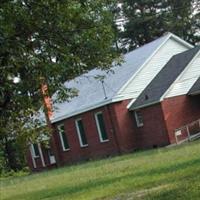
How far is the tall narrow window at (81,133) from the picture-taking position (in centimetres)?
4403

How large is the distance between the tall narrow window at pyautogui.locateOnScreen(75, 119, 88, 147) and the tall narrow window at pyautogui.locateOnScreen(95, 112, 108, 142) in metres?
2.03

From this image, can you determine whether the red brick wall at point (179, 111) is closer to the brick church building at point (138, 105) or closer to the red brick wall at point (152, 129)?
the brick church building at point (138, 105)

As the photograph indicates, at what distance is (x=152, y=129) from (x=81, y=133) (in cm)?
752

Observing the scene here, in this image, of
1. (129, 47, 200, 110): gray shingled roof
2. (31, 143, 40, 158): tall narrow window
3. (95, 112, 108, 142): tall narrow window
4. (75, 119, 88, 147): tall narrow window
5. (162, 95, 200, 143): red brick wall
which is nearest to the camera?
(162, 95, 200, 143): red brick wall

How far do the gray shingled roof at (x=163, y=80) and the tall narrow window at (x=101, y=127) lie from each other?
9.44 feet

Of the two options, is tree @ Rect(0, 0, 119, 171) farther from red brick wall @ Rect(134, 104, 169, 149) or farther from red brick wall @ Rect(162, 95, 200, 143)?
red brick wall @ Rect(134, 104, 169, 149)

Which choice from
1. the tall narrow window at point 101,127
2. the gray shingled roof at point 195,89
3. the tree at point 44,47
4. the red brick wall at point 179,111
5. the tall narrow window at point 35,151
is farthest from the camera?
the tall narrow window at point 35,151

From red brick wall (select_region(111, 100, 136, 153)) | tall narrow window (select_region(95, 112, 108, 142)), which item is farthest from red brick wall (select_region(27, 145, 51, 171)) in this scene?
red brick wall (select_region(111, 100, 136, 153))

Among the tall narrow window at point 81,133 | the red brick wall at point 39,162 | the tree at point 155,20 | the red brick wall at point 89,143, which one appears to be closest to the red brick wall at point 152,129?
the red brick wall at point 89,143

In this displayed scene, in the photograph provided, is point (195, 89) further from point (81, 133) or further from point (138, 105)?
point (81, 133)

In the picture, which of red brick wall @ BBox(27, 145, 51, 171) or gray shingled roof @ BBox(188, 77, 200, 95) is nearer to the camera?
gray shingled roof @ BBox(188, 77, 200, 95)

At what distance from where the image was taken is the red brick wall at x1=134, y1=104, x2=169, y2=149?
37.6 meters

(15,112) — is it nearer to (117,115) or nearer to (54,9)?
(54,9)

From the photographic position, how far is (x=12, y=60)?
520 inches
